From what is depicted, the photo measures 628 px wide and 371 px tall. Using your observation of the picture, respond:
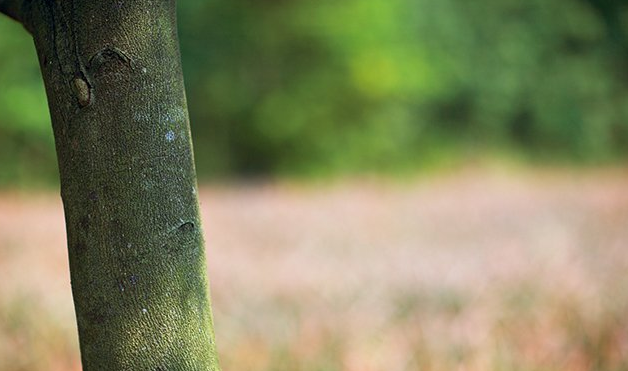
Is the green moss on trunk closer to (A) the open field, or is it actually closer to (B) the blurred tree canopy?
(A) the open field

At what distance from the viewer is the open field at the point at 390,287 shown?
378 centimetres

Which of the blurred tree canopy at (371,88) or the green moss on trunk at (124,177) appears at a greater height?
the green moss on trunk at (124,177)

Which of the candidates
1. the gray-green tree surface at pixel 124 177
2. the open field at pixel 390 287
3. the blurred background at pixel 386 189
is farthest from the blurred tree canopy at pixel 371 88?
the gray-green tree surface at pixel 124 177

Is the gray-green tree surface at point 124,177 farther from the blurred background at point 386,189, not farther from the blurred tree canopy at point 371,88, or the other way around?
Result: the blurred tree canopy at point 371,88

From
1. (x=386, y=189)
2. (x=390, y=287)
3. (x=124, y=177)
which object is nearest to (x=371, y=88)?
(x=386, y=189)

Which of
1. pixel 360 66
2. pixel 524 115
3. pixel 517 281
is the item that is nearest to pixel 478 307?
pixel 517 281

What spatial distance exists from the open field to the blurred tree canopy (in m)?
7.97

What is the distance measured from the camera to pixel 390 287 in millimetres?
5152

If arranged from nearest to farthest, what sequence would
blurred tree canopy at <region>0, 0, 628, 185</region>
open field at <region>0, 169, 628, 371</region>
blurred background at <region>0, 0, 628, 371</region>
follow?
1. open field at <region>0, 169, 628, 371</region>
2. blurred background at <region>0, 0, 628, 371</region>
3. blurred tree canopy at <region>0, 0, 628, 185</region>

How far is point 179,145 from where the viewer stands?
1.76m

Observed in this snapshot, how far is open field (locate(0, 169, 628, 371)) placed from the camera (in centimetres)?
378

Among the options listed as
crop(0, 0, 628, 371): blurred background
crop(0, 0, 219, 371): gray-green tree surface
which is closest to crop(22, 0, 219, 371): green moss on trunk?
crop(0, 0, 219, 371): gray-green tree surface

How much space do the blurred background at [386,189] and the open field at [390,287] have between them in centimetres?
2

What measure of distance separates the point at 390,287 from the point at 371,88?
12678 millimetres
